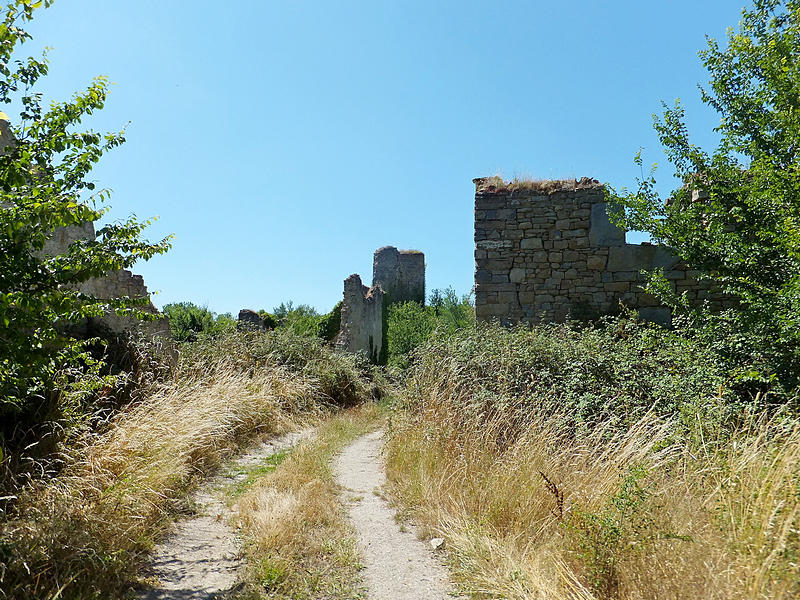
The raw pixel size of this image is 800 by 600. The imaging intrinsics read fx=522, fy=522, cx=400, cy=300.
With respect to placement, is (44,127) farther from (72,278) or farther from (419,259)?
(419,259)

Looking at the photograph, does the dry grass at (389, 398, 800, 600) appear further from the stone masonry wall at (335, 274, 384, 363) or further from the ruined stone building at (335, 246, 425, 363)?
the ruined stone building at (335, 246, 425, 363)

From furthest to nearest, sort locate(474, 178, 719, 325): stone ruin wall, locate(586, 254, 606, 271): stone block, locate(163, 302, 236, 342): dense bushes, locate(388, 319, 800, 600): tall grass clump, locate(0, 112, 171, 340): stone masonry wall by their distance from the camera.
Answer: locate(163, 302, 236, 342): dense bushes
locate(586, 254, 606, 271): stone block
locate(474, 178, 719, 325): stone ruin wall
locate(0, 112, 171, 340): stone masonry wall
locate(388, 319, 800, 600): tall grass clump

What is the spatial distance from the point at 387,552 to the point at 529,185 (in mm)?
7926

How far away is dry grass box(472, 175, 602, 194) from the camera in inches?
392

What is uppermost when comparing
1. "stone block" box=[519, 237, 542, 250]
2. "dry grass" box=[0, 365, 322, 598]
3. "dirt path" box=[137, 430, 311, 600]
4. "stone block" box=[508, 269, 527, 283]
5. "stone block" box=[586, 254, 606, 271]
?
"stone block" box=[519, 237, 542, 250]

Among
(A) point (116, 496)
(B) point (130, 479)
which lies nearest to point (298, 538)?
(A) point (116, 496)

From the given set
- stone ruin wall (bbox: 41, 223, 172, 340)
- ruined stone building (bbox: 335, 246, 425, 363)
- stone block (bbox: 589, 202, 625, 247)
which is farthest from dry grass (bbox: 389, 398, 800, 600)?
ruined stone building (bbox: 335, 246, 425, 363)

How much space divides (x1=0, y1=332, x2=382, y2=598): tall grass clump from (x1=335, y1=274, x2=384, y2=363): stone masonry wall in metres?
6.24

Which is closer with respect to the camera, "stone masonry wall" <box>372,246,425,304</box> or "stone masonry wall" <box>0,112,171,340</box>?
"stone masonry wall" <box>0,112,171,340</box>

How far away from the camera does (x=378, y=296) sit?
63.9 ft

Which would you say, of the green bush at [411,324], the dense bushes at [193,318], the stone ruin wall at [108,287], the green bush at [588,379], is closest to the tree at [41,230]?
the stone ruin wall at [108,287]

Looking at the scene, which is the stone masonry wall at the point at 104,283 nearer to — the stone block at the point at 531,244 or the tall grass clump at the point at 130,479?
the tall grass clump at the point at 130,479

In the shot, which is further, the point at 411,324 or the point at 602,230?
the point at 411,324

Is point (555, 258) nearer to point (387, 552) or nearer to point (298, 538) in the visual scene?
point (387, 552)
